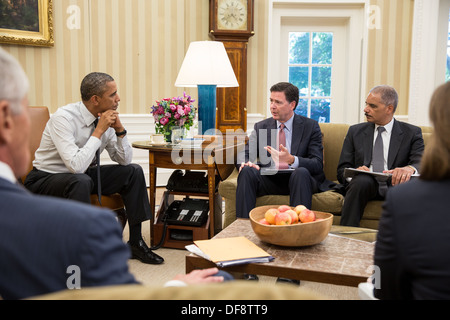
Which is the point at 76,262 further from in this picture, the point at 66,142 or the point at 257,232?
the point at 66,142

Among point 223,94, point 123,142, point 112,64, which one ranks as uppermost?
point 112,64

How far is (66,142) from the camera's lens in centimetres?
265

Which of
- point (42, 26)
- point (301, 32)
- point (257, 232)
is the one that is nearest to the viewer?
point (257, 232)

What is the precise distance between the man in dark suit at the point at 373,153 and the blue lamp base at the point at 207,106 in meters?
1.03

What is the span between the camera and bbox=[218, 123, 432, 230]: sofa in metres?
2.88

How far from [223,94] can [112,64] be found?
139 cm

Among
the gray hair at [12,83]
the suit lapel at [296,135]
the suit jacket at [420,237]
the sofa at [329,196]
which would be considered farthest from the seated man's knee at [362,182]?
the gray hair at [12,83]

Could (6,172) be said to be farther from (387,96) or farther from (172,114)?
(387,96)

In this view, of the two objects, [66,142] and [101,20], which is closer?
[66,142]

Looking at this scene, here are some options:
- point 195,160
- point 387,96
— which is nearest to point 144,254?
point 195,160

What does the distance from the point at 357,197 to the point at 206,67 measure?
1447mm

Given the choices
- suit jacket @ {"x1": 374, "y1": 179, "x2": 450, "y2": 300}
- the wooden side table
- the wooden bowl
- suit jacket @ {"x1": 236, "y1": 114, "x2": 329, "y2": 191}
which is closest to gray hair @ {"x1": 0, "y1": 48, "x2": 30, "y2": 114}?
suit jacket @ {"x1": 374, "y1": 179, "x2": 450, "y2": 300}

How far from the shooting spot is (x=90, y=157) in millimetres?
2686

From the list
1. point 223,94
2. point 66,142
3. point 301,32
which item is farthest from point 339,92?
point 66,142
